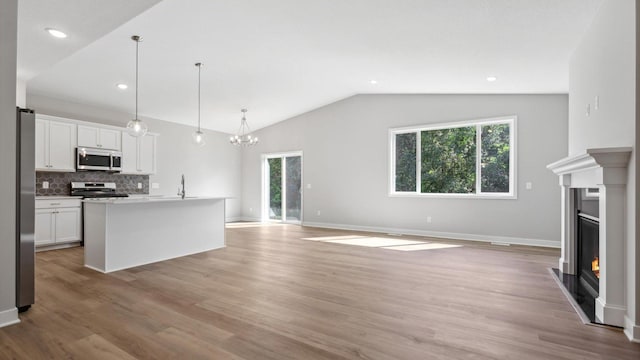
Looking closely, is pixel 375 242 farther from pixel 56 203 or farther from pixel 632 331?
pixel 56 203

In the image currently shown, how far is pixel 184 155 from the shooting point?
815 cm

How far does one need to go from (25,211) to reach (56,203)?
131 inches

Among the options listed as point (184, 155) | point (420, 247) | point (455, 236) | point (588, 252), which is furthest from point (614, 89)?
point (184, 155)

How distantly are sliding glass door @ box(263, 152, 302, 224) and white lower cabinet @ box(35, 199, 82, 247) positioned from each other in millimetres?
4681

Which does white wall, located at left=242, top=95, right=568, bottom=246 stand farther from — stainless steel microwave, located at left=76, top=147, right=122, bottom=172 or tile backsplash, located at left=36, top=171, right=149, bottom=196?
stainless steel microwave, located at left=76, top=147, right=122, bottom=172

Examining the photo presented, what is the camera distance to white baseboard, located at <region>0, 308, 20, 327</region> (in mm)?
2334

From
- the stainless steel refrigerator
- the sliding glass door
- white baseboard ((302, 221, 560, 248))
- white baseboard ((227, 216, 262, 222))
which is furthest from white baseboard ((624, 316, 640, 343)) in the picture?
white baseboard ((227, 216, 262, 222))

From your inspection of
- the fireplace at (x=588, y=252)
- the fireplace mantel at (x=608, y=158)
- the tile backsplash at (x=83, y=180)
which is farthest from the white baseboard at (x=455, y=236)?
the tile backsplash at (x=83, y=180)

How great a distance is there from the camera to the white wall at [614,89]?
7.47ft

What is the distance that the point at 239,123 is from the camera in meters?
8.73

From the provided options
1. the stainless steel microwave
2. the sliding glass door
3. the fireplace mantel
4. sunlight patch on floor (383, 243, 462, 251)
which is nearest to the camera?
the fireplace mantel

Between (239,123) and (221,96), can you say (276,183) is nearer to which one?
(239,123)

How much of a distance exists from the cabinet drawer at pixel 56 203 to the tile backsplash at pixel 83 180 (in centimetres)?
51

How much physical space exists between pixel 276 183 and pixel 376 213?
11.1ft
